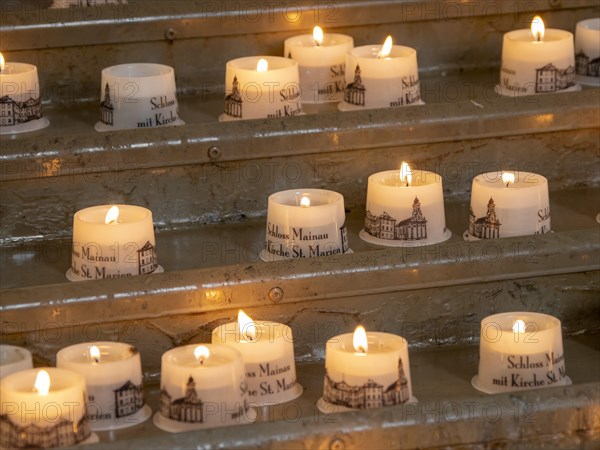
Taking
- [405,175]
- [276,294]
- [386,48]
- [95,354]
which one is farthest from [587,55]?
[95,354]

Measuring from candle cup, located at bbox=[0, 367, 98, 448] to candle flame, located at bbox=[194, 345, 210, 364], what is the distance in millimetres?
136

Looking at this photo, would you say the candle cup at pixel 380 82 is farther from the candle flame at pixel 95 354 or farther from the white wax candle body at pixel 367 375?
the candle flame at pixel 95 354

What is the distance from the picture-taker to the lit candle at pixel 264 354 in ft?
5.29

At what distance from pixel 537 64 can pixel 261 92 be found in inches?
16.3

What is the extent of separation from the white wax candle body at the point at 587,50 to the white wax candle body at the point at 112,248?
30.0 inches

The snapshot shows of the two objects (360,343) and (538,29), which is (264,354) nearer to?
(360,343)

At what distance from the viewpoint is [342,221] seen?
177cm

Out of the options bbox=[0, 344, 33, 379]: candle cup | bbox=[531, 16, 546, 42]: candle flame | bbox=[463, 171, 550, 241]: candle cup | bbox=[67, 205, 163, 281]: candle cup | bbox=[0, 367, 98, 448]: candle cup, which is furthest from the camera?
bbox=[531, 16, 546, 42]: candle flame

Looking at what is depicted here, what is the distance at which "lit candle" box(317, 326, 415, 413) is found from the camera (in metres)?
1.57

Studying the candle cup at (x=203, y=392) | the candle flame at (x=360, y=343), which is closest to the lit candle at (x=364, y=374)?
the candle flame at (x=360, y=343)

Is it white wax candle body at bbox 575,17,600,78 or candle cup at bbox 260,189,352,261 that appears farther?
white wax candle body at bbox 575,17,600,78

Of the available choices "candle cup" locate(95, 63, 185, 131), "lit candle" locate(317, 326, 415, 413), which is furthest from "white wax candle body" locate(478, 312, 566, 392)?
"candle cup" locate(95, 63, 185, 131)

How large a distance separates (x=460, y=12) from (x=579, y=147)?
30 cm

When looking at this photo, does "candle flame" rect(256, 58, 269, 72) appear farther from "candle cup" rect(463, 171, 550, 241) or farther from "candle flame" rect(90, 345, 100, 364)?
"candle flame" rect(90, 345, 100, 364)
